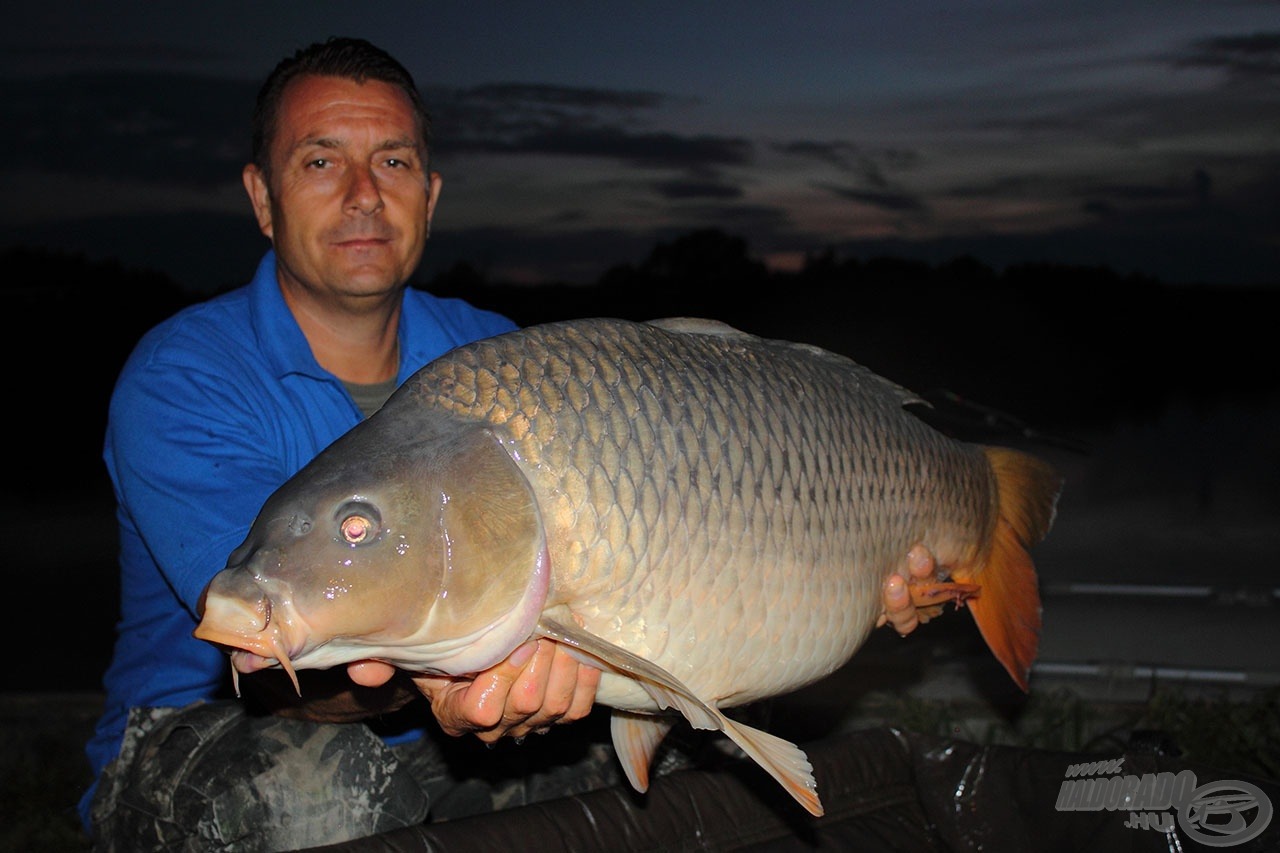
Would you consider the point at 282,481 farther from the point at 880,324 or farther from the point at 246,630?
the point at 880,324

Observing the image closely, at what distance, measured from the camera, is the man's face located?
1.93 metres

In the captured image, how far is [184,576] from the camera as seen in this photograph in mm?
1537

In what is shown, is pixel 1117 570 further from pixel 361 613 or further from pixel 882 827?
pixel 361 613

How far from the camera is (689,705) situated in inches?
48.8

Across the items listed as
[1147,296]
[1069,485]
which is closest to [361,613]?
[1069,485]

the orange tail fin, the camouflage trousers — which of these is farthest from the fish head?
the orange tail fin

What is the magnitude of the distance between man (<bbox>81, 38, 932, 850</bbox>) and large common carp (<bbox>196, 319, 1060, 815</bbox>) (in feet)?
0.45

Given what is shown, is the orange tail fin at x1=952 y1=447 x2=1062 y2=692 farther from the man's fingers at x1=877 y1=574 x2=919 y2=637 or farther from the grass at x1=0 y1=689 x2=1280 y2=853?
the grass at x1=0 y1=689 x2=1280 y2=853

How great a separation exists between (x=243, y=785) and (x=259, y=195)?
107cm

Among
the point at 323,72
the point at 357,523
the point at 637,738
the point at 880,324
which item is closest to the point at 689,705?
the point at 637,738

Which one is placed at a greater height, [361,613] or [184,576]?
[361,613]

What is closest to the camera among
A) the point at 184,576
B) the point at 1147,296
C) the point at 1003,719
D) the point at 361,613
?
the point at 361,613

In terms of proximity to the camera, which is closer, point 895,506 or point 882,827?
point 895,506

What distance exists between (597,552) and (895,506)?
1.94 feet
